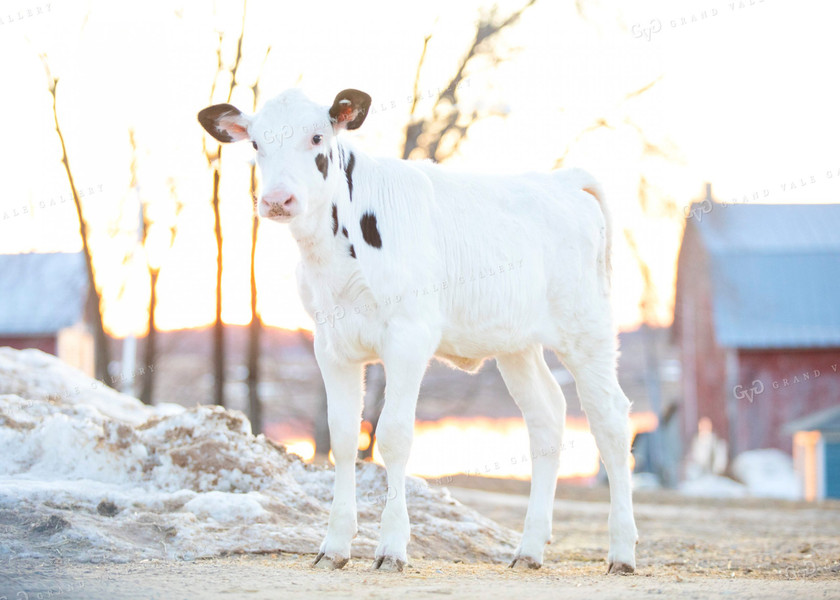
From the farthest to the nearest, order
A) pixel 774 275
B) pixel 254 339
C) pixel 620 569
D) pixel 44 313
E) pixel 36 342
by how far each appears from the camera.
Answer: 1. pixel 44 313
2. pixel 36 342
3. pixel 774 275
4. pixel 254 339
5. pixel 620 569

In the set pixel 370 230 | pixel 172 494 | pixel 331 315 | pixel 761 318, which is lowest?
pixel 172 494

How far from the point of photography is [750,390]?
1342 inches

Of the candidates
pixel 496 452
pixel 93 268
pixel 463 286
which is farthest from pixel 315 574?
pixel 496 452

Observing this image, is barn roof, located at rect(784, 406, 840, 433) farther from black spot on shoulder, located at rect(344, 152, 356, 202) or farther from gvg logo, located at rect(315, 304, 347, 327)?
gvg logo, located at rect(315, 304, 347, 327)

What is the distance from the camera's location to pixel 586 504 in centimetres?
1786

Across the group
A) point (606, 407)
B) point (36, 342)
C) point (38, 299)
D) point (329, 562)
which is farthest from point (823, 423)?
point (38, 299)

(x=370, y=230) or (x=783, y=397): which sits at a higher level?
(x=783, y=397)

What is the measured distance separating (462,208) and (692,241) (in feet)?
112

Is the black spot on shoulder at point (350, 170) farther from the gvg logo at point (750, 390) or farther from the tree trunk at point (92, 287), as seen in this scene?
the gvg logo at point (750, 390)

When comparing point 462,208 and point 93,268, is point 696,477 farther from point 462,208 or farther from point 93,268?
point 462,208

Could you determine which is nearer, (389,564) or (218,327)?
(389,564)

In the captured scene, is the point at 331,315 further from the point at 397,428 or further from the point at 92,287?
the point at 92,287

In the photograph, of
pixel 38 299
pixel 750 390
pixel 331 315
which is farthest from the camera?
pixel 38 299

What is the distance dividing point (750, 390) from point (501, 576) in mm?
29095
